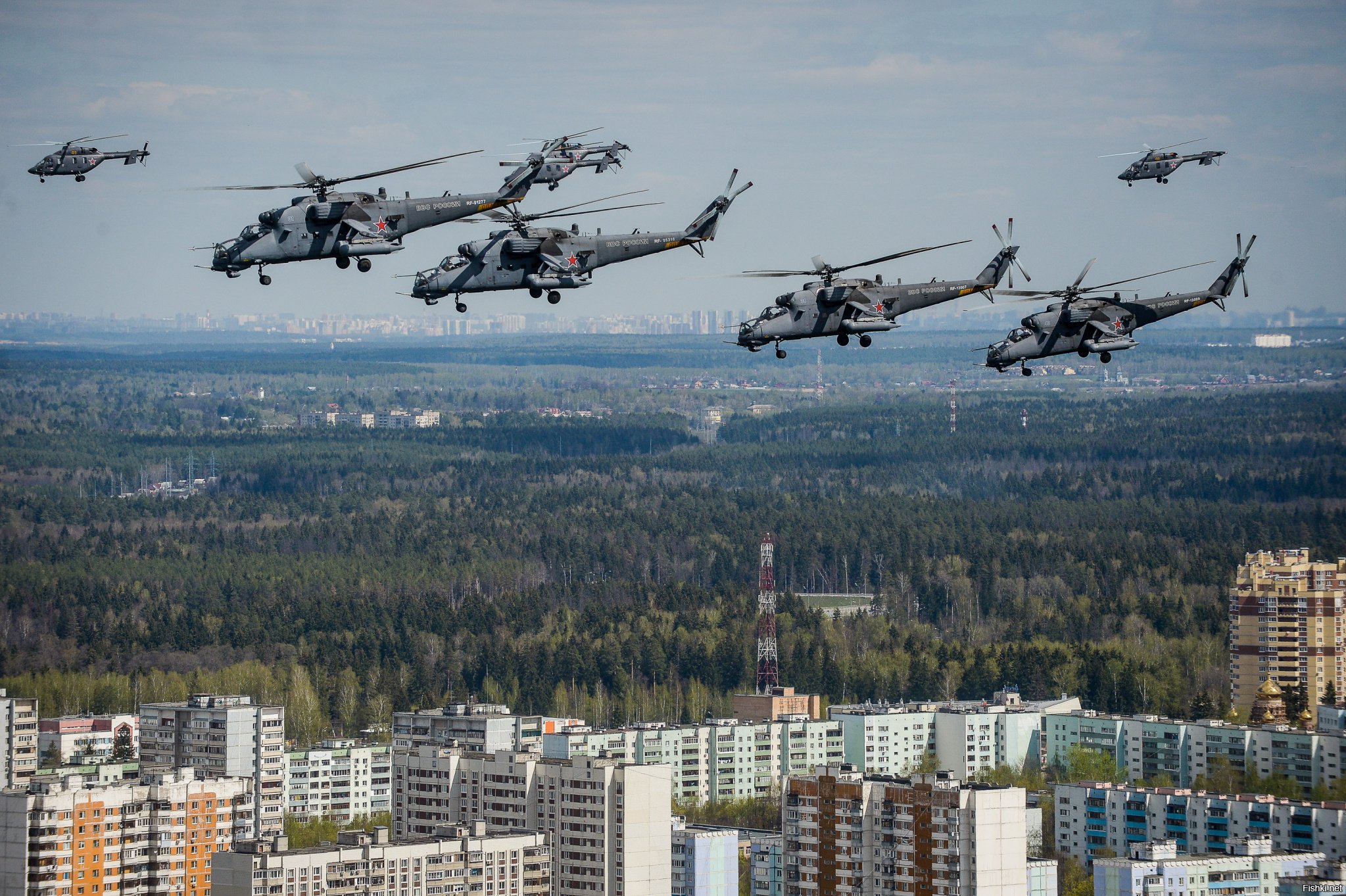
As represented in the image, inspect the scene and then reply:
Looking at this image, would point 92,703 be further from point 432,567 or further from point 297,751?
point 432,567

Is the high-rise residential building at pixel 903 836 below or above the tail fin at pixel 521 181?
below

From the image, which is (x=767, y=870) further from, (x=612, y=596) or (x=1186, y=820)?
(x=612, y=596)

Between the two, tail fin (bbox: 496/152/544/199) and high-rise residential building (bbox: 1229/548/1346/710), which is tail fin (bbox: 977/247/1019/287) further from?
high-rise residential building (bbox: 1229/548/1346/710)

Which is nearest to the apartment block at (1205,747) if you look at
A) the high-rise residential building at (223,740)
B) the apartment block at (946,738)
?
the apartment block at (946,738)

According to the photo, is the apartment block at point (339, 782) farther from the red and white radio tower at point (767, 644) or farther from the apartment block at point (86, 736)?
the red and white radio tower at point (767, 644)

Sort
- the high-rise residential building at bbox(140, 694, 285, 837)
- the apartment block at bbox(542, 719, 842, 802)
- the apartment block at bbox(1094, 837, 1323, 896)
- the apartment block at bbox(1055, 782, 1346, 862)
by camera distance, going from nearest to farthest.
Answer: the apartment block at bbox(1094, 837, 1323, 896) < the apartment block at bbox(1055, 782, 1346, 862) < the high-rise residential building at bbox(140, 694, 285, 837) < the apartment block at bbox(542, 719, 842, 802)

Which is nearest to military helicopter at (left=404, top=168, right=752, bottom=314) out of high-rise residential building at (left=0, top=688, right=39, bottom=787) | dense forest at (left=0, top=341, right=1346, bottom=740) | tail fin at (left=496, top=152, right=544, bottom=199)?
tail fin at (left=496, top=152, right=544, bottom=199)
